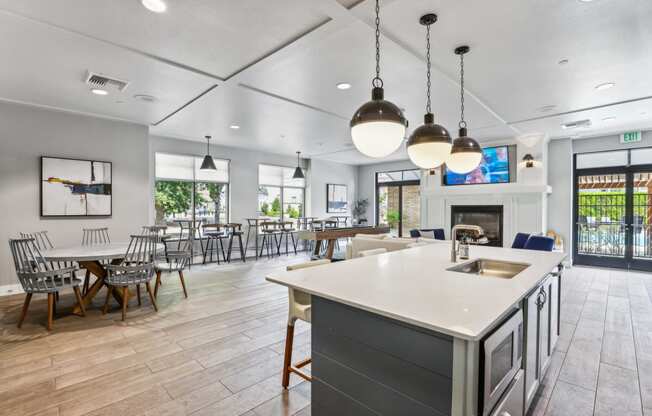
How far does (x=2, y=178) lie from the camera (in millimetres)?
4578

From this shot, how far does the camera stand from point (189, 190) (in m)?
7.42

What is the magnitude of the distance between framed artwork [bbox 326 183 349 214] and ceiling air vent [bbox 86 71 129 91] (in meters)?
6.87

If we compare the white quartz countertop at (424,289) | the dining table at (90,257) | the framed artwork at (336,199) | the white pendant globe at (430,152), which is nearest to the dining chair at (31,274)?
the dining table at (90,257)

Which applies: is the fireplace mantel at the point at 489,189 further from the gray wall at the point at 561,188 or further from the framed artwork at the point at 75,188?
the framed artwork at the point at 75,188

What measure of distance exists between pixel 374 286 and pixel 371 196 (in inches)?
372

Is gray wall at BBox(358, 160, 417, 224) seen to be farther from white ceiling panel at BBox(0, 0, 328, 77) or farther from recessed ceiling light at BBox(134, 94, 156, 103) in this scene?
white ceiling panel at BBox(0, 0, 328, 77)

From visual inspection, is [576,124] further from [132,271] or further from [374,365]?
[132,271]

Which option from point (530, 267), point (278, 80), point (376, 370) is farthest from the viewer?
point (278, 80)

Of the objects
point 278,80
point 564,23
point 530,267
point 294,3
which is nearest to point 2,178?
point 278,80

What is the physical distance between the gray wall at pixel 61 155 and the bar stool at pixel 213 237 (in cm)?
144

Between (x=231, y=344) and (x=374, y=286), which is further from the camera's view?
(x=231, y=344)

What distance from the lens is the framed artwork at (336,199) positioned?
404 inches

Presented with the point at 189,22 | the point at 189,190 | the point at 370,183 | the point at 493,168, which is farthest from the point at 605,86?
the point at 189,190

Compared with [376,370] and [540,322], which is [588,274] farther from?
[376,370]
